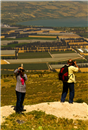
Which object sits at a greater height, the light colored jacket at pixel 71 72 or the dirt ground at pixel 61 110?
the light colored jacket at pixel 71 72

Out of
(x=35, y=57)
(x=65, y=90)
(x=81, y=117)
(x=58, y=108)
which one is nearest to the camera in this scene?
(x=81, y=117)

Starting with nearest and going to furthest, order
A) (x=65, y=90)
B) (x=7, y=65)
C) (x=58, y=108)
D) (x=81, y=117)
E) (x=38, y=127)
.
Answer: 1. (x=38, y=127)
2. (x=81, y=117)
3. (x=58, y=108)
4. (x=65, y=90)
5. (x=7, y=65)

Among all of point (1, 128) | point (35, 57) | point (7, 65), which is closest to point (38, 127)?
point (1, 128)

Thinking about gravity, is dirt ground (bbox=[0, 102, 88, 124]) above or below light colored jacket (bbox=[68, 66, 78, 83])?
below

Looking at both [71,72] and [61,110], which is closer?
[61,110]

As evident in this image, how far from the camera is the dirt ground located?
37.4ft

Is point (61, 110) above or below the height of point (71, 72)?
below

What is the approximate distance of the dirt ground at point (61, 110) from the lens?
37.4 ft

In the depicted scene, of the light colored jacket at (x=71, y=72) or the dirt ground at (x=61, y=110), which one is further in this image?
the light colored jacket at (x=71, y=72)

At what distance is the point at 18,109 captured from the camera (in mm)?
12344

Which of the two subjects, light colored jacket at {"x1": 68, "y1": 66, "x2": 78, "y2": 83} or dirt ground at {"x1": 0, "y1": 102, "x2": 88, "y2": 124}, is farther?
light colored jacket at {"x1": 68, "y1": 66, "x2": 78, "y2": 83}

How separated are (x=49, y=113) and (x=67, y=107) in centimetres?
136

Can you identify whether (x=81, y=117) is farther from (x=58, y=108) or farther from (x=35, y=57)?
(x=35, y=57)

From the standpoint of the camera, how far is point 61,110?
39.5 ft
